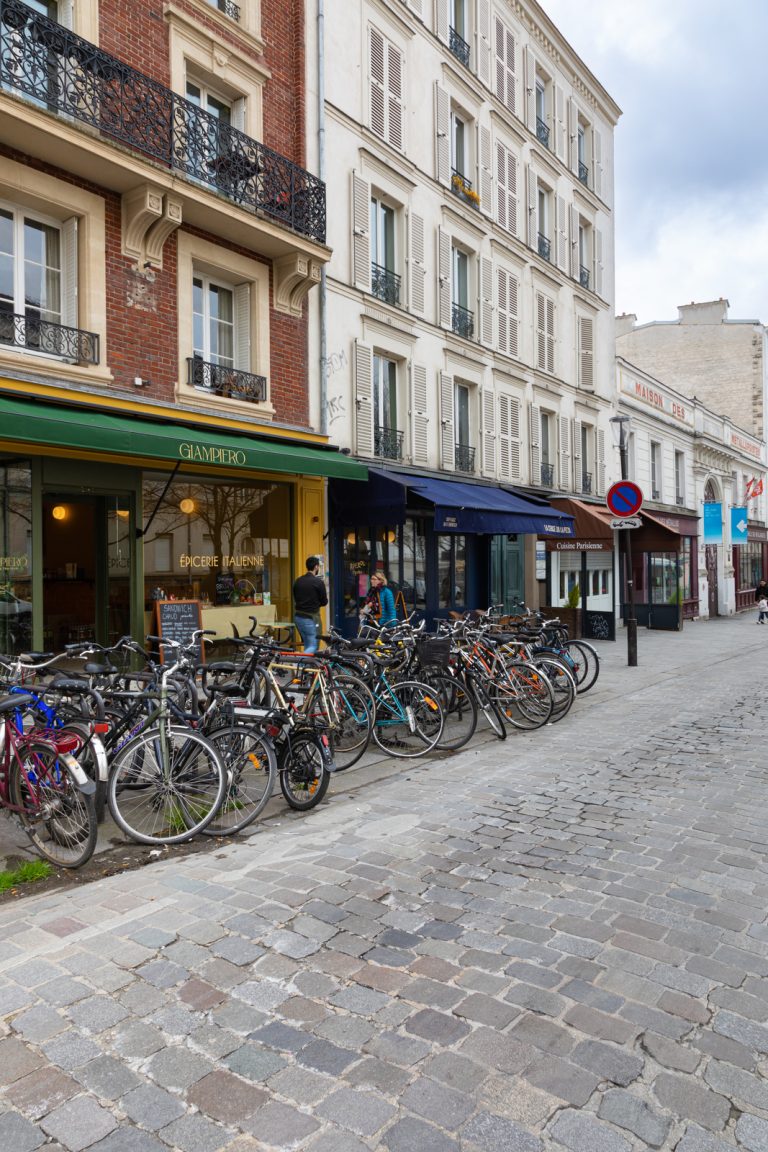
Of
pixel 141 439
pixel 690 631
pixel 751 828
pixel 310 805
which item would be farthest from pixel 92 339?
pixel 690 631

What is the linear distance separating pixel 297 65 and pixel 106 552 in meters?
8.37

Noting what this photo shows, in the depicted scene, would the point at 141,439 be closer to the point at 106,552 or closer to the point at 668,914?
the point at 106,552

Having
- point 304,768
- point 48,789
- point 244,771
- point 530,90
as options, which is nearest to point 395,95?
point 530,90

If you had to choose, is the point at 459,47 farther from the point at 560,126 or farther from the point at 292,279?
the point at 292,279

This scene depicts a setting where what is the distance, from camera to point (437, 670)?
8.18 m

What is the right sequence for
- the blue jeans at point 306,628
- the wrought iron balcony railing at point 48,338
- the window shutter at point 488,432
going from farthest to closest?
the window shutter at point 488,432 → the blue jeans at point 306,628 → the wrought iron balcony railing at point 48,338

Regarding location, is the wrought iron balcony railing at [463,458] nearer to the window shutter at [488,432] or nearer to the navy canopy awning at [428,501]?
the window shutter at [488,432]

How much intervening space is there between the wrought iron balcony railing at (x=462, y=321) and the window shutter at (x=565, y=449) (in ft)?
15.2

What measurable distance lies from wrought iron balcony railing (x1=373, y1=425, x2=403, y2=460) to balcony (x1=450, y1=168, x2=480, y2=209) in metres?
5.88

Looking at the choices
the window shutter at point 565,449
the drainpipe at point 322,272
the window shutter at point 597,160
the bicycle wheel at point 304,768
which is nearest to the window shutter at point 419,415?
the drainpipe at point 322,272

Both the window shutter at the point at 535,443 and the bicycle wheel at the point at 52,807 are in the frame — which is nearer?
the bicycle wheel at the point at 52,807

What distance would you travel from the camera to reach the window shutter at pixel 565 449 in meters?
20.5

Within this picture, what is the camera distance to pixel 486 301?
1728 cm

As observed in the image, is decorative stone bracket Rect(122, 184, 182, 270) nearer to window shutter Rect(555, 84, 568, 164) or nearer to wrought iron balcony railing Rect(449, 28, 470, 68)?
wrought iron balcony railing Rect(449, 28, 470, 68)
